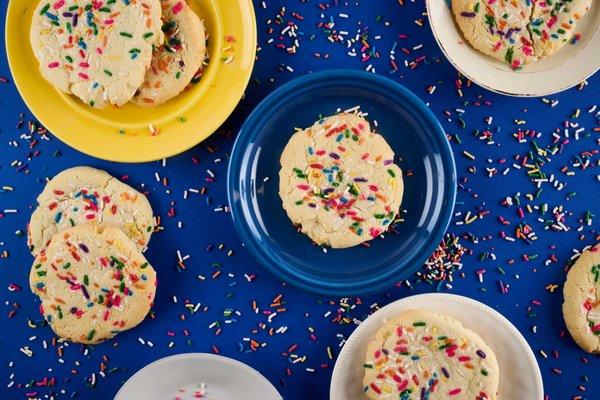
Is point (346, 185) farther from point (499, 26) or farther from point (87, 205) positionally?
point (87, 205)

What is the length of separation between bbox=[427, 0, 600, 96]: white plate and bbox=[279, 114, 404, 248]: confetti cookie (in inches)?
17.3

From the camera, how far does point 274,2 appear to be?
2.56m

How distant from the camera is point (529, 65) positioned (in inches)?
97.0

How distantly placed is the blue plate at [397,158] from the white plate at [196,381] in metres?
0.37

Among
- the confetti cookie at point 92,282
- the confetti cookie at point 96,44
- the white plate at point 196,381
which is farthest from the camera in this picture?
the confetti cookie at point 92,282

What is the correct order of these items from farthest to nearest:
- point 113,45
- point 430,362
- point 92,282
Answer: point 92,282, point 430,362, point 113,45

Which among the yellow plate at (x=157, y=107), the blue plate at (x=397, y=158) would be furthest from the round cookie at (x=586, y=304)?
the yellow plate at (x=157, y=107)

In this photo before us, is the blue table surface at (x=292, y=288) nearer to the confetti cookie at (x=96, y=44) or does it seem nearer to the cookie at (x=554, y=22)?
the cookie at (x=554, y=22)

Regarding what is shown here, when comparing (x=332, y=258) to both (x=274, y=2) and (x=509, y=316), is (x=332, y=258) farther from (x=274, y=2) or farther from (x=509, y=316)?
(x=274, y=2)

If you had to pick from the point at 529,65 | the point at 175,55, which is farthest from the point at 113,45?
the point at 529,65

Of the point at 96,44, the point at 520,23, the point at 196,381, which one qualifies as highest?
the point at 520,23

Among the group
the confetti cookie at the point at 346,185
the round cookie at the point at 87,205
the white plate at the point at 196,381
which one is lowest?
the white plate at the point at 196,381

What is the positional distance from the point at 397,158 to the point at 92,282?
123 centimetres

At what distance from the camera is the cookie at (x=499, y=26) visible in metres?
2.41
